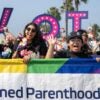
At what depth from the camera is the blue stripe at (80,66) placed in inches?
288

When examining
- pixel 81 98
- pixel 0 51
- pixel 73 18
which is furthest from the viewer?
pixel 73 18

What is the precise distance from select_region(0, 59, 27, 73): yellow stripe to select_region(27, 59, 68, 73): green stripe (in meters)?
0.09

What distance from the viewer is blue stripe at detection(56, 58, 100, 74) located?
24.0 feet

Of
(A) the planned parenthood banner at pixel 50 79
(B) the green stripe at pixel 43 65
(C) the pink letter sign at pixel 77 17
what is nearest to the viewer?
(A) the planned parenthood banner at pixel 50 79

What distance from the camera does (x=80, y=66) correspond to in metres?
7.34

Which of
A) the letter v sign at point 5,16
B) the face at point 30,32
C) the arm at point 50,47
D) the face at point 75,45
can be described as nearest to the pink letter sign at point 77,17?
the letter v sign at point 5,16

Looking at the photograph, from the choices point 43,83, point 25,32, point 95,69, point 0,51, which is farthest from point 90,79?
point 0,51

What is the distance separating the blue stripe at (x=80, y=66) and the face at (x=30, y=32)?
1.00 meters

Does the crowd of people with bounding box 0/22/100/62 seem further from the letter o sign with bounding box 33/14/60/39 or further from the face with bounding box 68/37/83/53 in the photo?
the letter o sign with bounding box 33/14/60/39

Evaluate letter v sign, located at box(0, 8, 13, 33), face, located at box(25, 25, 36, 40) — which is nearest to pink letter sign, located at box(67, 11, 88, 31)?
letter v sign, located at box(0, 8, 13, 33)

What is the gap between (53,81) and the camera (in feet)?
24.0

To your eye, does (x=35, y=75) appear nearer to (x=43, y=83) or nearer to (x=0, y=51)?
(x=43, y=83)

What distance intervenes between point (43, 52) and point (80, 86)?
3.55 ft

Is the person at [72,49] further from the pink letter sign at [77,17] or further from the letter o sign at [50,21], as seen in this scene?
the pink letter sign at [77,17]
